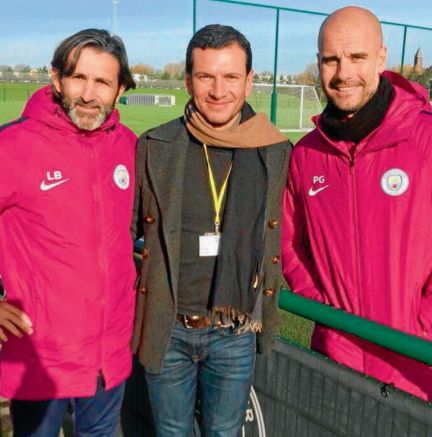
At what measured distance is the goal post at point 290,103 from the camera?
18828mm

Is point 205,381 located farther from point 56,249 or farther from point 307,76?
point 307,76

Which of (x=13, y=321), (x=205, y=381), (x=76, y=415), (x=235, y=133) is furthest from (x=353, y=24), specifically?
(x=76, y=415)

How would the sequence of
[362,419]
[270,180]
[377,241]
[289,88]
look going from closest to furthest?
[362,419] < [377,241] < [270,180] < [289,88]

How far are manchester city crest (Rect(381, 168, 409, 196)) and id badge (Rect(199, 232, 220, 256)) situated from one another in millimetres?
639

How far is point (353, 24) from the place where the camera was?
7.60ft

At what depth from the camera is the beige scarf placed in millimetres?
2344

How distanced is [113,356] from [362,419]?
3.16 feet

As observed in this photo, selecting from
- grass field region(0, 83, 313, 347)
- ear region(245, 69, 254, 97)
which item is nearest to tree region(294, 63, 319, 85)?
grass field region(0, 83, 313, 347)

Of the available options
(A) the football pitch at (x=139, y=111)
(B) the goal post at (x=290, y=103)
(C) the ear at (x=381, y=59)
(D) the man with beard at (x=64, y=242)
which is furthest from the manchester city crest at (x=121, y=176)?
(B) the goal post at (x=290, y=103)

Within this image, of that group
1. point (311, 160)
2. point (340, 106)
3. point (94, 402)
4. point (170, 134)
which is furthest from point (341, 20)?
point (94, 402)

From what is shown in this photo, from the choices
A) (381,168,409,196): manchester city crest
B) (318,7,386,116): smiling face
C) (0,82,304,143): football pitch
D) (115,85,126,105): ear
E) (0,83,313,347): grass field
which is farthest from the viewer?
(0,82,304,143): football pitch

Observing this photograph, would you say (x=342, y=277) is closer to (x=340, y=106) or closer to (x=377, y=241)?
(x=377, y=241)

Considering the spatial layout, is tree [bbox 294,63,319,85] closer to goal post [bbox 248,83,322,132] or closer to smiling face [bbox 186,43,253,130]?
goal post [bbox 248,83,322,132]

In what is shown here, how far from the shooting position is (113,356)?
2426 millimetres
